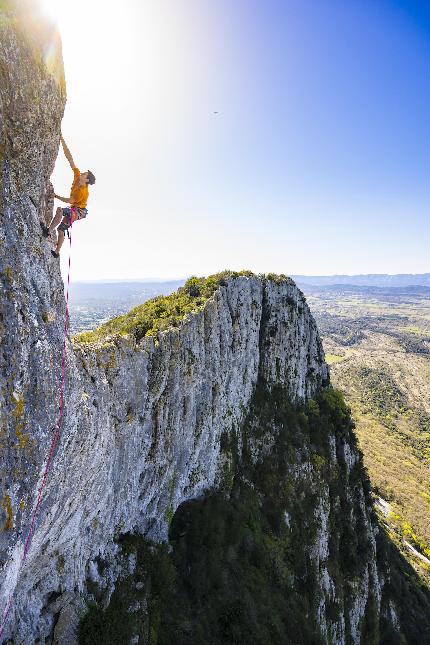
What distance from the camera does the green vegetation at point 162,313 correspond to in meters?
28.7

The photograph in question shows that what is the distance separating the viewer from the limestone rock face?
38.1 ft

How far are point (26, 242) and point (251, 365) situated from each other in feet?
117

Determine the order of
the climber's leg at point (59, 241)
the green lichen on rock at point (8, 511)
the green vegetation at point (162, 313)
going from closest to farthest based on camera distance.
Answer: the green lichen on rock at point (8, 511), the climber's leg at point (59, 241), the green vegetation at point (162, 313)

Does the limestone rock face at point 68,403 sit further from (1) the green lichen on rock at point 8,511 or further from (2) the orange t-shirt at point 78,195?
(2) the orange t-shirt at point 78,195

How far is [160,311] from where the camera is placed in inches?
1396

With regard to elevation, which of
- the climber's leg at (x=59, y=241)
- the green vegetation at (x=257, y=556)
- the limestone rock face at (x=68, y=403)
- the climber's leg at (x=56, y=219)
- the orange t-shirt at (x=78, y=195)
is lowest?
the green vegetation at (x=257, y=556)

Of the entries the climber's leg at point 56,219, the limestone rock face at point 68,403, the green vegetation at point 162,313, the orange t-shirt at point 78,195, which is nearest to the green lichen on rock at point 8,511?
the limestone rock face at point 68,403

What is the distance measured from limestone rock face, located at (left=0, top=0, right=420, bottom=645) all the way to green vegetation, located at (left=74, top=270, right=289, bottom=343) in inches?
45.8

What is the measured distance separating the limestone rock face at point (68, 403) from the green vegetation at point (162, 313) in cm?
116

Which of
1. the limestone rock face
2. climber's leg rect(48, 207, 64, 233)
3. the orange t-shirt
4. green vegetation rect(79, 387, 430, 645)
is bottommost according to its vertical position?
green vegetation rect(79, 387, 430, 645)

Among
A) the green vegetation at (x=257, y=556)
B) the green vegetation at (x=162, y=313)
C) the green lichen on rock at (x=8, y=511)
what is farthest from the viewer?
the green vegetation at (x=162, y=313)

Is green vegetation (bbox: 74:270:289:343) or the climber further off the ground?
the climber

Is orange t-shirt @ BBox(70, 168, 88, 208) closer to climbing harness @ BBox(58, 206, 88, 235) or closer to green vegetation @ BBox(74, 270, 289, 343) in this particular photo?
climbing harness @ BBox(58, 206, 88, 235)

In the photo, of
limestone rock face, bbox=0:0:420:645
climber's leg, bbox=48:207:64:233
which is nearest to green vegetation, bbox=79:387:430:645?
limestone rock face, bbox=0:0:420:645
